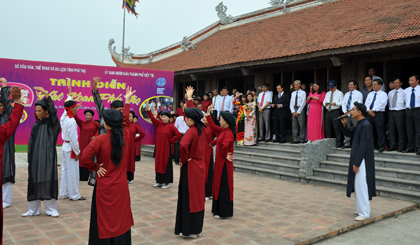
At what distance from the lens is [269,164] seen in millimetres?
9500

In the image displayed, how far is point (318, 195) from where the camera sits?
7047 millimetres

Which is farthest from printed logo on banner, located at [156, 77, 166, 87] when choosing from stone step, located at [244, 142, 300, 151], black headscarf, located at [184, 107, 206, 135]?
black headscarf, located at [184, 107, 206, 135]

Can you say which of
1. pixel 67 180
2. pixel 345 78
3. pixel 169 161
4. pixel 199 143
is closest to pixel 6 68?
pixel 67 180

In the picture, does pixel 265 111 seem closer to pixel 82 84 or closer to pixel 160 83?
pixel 160 83

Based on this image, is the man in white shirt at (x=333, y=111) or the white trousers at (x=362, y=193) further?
the man in white shirt at (x=333, y=111)

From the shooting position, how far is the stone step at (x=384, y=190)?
6616 millimetres

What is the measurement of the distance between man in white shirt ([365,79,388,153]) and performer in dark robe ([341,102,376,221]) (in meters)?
2.68

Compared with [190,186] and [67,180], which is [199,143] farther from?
[67,180]

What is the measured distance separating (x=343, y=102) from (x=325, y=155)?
147cm

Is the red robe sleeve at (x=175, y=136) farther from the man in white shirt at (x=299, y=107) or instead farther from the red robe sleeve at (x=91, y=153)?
the red robe sleeve at (x=91, y=153)

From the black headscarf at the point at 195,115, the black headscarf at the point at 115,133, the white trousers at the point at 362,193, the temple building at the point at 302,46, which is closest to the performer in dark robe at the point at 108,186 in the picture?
the black headscarf at the point at 115,133

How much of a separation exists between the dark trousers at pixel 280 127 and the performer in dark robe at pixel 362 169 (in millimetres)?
4637

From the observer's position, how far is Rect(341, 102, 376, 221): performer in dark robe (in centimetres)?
547

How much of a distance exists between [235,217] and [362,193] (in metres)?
2.13
